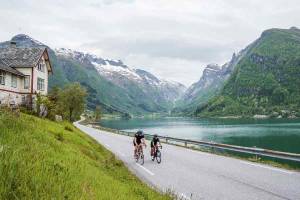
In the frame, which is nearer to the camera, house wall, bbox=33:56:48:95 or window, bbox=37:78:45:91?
house wall, bbox=33:56:48:95

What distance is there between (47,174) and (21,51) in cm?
5343

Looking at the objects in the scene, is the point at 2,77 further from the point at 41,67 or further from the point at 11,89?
the point at 41,67

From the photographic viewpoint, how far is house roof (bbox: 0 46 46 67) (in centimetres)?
5294

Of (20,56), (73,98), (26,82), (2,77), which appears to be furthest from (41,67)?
(73,98)

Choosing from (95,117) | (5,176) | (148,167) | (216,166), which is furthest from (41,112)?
(95,117)

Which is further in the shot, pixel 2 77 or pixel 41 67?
pixel 41 67

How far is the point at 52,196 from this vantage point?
5.29 metres

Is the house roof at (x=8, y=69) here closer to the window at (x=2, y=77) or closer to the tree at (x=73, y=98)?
the window at (x=2, y=77)

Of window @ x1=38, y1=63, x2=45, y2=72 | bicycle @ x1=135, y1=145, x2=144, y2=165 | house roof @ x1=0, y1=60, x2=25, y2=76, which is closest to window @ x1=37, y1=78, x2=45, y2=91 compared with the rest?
window @ x1=38, y1=63, x2=45, y2=72

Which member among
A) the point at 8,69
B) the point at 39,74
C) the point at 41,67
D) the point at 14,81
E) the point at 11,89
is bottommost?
the point at 11,89

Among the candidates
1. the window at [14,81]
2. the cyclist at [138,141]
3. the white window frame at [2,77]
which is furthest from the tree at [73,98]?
the cyclist at [138,141]

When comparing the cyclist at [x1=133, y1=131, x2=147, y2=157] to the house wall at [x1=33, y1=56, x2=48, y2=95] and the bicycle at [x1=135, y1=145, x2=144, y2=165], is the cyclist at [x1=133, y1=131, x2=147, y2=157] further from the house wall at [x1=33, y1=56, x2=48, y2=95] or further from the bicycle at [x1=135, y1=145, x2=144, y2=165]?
the house wall at [x1=33, y1=56, x2=48, y2=95]

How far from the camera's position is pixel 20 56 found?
180 ft

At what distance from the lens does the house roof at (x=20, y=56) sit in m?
52.9
